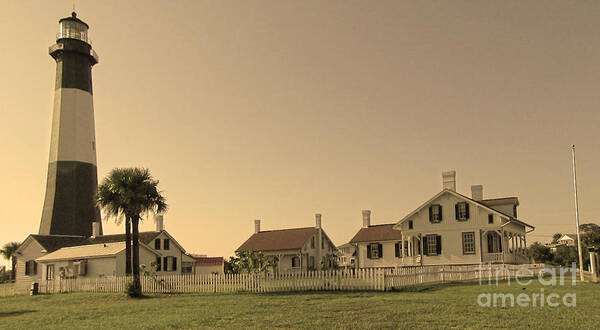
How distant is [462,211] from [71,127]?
3819cm

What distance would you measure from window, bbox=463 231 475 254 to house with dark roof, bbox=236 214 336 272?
60.5ft

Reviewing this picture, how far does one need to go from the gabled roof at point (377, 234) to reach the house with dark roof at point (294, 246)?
7.28 m

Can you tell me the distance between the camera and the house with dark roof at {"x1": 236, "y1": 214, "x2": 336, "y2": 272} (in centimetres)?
5400

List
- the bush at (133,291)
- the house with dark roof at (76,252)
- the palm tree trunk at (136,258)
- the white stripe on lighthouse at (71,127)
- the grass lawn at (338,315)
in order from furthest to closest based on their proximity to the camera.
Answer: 1. the white stripe on lighthouse at (71,127)
2. the house with dark roof at (76,252)
3. the palm tree trunk at (136,258)
4. the bush at (133,291)
5. the grass lawn at (338,315)

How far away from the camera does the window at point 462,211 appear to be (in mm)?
39656

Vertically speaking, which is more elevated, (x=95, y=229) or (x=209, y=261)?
(x=95, y=229)

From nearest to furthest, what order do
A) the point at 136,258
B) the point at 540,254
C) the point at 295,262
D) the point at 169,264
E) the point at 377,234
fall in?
the point at 136,258 < the point at 377,234 < the point at 169,264 < the point at 295,262 < the point at 540,254

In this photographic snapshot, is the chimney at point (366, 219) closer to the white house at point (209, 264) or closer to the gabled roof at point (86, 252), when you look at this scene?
the gabled roof at point (86, 252)

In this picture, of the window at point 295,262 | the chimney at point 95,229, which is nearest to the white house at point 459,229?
the window at point 295,262

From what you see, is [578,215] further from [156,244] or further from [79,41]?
[79,41]

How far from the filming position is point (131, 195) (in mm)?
32312

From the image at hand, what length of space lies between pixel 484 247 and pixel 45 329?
3122cm

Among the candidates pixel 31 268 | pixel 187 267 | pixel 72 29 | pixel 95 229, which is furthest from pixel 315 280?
pixel 72 29

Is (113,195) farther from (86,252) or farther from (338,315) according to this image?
(338,315)
